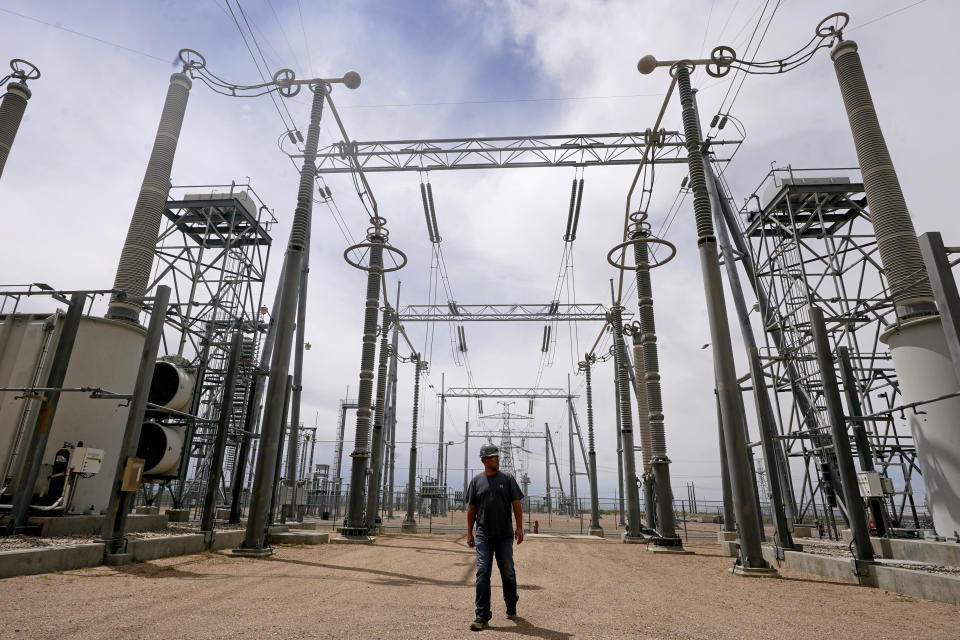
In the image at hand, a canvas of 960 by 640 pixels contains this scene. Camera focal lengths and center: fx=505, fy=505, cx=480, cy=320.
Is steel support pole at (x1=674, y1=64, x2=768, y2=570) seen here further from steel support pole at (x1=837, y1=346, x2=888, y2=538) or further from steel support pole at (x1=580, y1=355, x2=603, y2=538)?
steel support pole at (x1=580, y1=355, x2=603, y2=538)

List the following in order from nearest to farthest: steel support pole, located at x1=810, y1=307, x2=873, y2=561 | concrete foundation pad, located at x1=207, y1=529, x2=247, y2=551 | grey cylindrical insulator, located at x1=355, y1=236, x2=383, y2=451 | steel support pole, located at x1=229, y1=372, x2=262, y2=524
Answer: steel support pole, located at x1=810, y1=307, x2=873, y2=561
concrete foundation pad, located at x1=207, y1=529, x2=247, y2=551
steel support pole, located at x1=229, y1=372, x2=262, y2=524
grey cylindrical insulator, located at x1=355, y1=236, x2=383, y2=451

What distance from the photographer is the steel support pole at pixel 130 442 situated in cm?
802

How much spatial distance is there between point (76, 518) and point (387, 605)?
8242 millimetres

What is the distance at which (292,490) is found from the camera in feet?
65.0

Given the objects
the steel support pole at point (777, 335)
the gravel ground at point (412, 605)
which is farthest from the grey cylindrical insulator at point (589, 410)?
the gravel ground at point (412, 605)

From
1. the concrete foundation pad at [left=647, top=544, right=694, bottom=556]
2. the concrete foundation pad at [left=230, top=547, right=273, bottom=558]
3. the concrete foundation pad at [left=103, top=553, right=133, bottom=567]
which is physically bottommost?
the concrete foundation pad at [left=647, top=544, right=694, bottom=556]

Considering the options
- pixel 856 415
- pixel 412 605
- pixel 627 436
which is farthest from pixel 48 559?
pixel 627 436

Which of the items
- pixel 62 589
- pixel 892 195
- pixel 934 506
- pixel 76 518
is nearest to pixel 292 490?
pixel 76 518

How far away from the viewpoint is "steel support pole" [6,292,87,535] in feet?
28.3

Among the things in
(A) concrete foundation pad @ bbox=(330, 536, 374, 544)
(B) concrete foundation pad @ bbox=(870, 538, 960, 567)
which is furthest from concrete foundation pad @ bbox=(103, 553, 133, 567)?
(B) concrete foundation pad @ bbox=(870, 538, 960, 567)

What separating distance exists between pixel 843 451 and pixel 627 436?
10.5 metres

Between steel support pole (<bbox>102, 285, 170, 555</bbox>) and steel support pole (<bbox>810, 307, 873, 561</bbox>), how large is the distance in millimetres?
11488

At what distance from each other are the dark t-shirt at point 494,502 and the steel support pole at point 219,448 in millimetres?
7954

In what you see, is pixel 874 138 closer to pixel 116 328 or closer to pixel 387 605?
pixel 387 605
